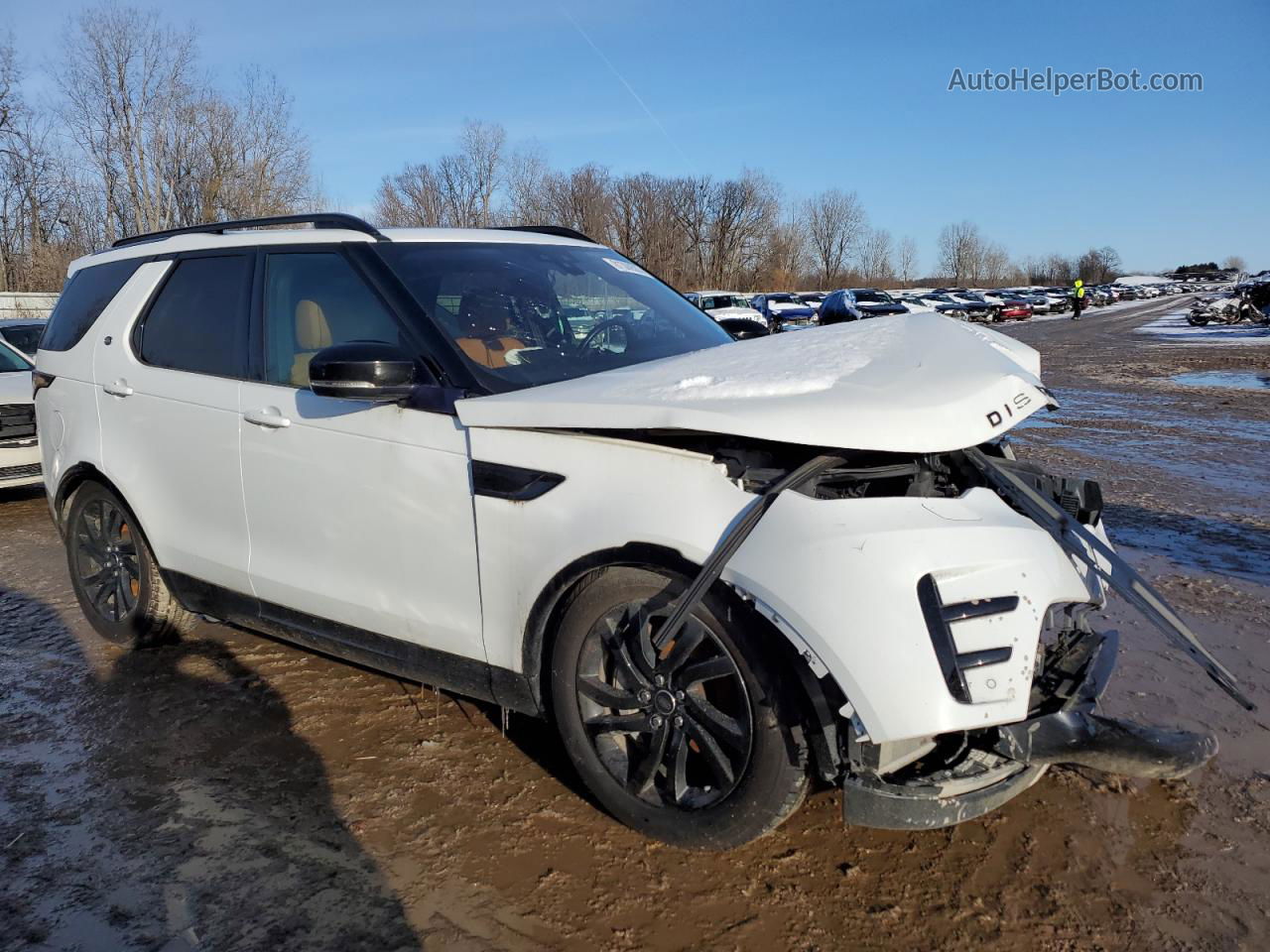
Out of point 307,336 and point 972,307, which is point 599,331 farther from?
point 972,307

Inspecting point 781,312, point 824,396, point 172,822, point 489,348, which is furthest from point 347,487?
point 781,312

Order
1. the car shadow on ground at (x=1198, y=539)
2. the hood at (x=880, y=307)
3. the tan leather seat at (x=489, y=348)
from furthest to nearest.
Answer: the hood at (x=880, y=307) < the car shadow on ground at (x=1198, y=539) < the tan leather seat at (x=489, y=348)

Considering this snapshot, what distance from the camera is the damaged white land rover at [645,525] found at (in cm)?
231

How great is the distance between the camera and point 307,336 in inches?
142

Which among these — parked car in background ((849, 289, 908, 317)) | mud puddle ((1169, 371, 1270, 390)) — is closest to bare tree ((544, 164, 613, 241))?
parked car in background ((849, 289, 908, 317))

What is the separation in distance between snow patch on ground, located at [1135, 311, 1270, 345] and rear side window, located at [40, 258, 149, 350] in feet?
99.7

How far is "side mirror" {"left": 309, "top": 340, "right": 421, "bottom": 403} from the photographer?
290 centimetres

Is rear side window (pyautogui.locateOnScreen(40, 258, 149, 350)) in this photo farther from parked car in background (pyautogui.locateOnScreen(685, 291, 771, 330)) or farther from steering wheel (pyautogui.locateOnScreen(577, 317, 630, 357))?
parked car in background (pyautogui.locateOnScreen(685, 291, 771, 330))

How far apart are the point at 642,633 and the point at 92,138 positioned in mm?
35634

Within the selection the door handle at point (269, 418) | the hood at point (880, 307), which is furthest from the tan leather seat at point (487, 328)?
the hood at point (880, 307)

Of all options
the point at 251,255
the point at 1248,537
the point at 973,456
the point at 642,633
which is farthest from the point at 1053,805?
the point at 1248,537

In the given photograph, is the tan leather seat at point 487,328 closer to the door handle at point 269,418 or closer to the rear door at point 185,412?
the door handle at point 269,418

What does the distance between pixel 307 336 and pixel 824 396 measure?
2117mm

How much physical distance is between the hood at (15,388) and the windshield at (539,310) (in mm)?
6178
